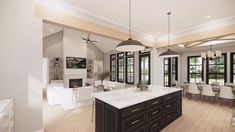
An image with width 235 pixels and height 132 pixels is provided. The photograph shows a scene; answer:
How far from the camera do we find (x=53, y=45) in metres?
8.15

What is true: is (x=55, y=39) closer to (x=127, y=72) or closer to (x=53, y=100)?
(x=53, y=100)

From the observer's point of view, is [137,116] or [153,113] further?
[153,113]

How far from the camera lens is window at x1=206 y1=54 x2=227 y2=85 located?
22.3ft

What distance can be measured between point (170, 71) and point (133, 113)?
6428 mm

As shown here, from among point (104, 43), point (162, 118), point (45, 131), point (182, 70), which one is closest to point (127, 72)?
point (104, 43)

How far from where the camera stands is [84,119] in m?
3.53

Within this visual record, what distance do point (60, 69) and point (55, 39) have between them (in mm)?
2090

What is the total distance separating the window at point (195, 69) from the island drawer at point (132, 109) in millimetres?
7205

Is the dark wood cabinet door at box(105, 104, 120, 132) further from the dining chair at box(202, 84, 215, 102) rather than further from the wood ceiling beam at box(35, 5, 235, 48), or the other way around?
the dining chair at box(202, 84, 215, 102)

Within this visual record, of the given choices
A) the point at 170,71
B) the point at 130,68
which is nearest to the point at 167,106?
the point at 170,71

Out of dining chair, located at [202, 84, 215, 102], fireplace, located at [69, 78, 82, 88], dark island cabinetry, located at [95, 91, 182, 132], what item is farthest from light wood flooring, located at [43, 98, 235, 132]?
fireplace, located at [69, 78, 82, 88]

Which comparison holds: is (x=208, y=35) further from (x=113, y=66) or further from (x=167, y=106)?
(x=113, y=66)

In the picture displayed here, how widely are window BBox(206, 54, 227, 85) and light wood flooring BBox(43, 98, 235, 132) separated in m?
3.43

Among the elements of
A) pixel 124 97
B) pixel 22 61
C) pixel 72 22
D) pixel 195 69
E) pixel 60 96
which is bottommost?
pixel 60 96
